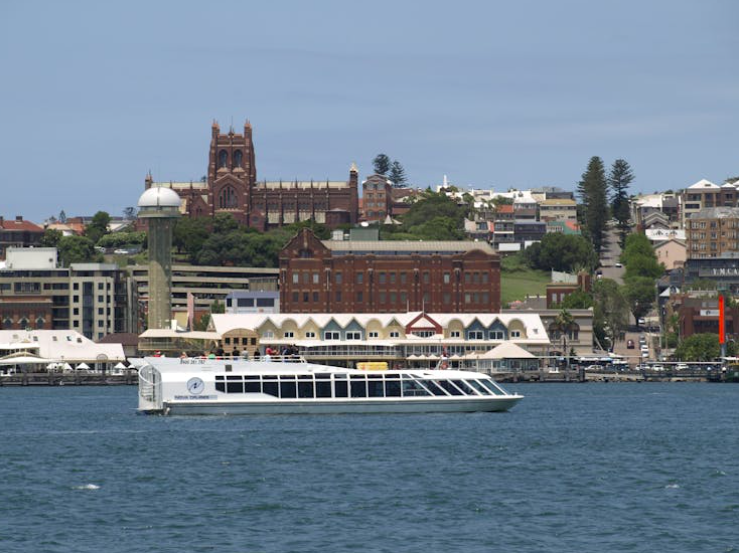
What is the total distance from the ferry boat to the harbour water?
1.27 m

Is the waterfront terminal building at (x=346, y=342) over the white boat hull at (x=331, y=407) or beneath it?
over

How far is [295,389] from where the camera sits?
347 feet

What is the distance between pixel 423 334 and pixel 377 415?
3704 inches

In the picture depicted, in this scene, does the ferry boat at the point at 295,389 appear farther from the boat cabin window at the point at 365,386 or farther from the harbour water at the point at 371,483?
the harbour water at the point at 371,483

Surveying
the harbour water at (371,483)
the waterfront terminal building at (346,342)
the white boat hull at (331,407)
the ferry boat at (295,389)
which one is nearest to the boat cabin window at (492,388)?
the ferry boat at (295,389)

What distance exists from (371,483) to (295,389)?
37374 millimetres

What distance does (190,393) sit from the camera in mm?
103438

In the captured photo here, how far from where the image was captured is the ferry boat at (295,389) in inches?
4080

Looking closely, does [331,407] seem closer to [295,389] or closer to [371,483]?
[295,389]

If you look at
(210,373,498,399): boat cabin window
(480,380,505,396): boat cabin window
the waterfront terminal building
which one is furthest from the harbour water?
the waterfront terminal building

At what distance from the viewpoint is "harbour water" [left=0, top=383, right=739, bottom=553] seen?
5528cm

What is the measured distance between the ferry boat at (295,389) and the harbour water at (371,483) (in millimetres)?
1271

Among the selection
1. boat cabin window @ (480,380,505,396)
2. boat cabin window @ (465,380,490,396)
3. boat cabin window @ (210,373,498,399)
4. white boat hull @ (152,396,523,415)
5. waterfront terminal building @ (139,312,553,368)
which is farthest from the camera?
waterfront terminal building @ (139,312,553,368)

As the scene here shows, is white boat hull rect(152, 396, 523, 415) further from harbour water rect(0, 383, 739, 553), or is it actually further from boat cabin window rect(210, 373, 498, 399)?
harbour water rect(0, 383, 739, 553)
